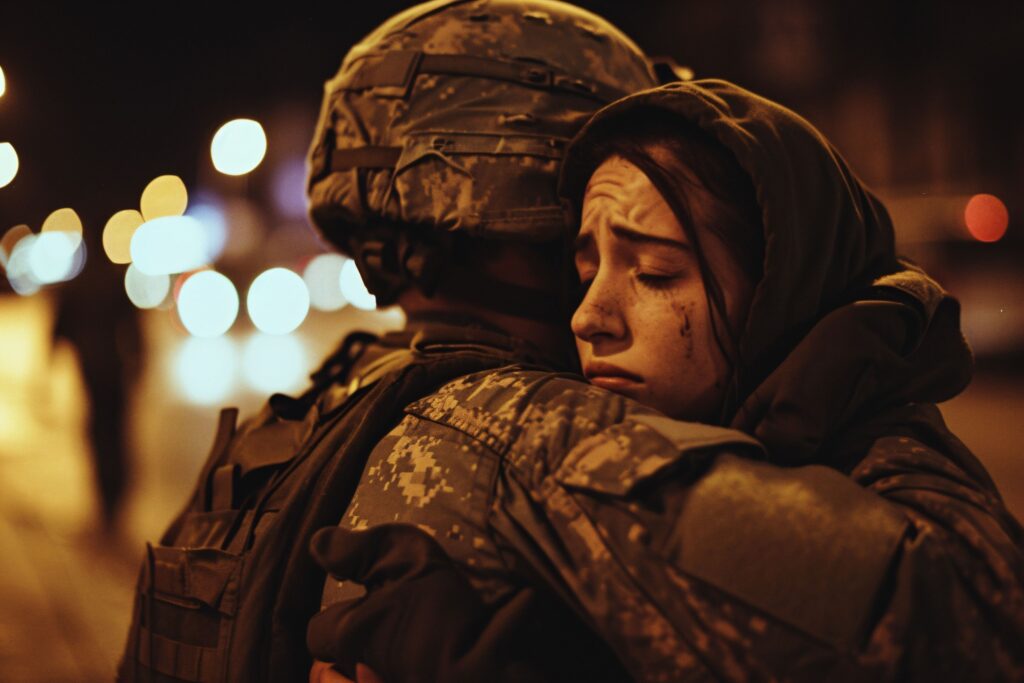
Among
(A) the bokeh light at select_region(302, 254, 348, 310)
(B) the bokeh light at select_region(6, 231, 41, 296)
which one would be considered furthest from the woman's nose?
(A) the bokeh light at select_region(302, 254, 348, 310)

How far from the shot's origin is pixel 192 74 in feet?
16.8

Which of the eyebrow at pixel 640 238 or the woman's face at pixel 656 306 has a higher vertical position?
the eyebrow at pixel 640 238

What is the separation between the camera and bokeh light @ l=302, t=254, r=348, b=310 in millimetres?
24578

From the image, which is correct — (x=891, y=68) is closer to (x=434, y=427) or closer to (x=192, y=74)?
(x=192, y=74)

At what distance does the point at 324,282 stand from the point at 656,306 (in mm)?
24806

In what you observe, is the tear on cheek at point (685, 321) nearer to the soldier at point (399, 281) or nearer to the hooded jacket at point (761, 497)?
the hooded jacket at point (761, 497)

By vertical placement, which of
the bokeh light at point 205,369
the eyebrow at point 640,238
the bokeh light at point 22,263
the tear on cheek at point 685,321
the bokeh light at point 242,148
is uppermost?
the bokeh light at point 242,148

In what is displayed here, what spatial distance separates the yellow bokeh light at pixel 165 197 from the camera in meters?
7.58

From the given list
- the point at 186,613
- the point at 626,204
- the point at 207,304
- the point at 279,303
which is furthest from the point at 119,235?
the point at 279,303

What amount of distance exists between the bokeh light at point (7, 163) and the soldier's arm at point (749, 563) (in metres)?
3.43

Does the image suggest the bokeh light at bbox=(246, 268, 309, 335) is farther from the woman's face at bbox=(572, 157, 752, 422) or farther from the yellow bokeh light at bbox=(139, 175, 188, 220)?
the woman's face at bbox=(572, 157, 752, 422)

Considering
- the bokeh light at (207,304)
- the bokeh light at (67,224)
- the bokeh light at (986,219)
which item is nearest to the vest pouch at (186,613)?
A: the bokeh light at (67,224)

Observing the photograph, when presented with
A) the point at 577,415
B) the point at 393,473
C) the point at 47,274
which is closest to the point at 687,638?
the point at 577,415

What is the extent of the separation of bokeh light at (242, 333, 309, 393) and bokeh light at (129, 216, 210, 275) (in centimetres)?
186
